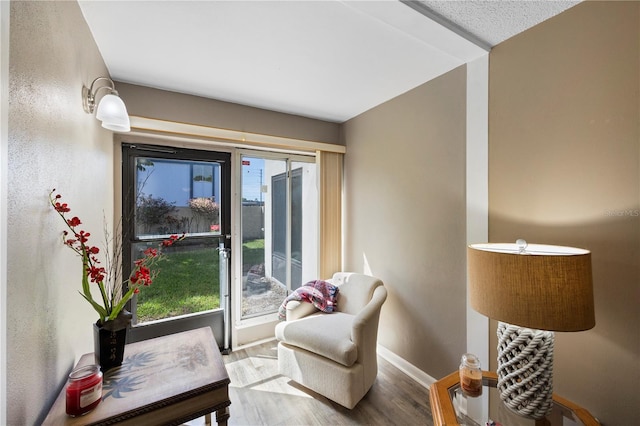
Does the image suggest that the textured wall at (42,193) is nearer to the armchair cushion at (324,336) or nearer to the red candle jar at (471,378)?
the armchair cushion at (324,336)

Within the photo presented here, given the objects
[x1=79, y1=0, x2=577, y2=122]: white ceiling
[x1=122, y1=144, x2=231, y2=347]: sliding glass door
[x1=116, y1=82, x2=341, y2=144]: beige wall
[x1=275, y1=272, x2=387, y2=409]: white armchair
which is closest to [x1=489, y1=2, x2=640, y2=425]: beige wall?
[x1=79, y1=0, x2=577, y2=122]: white ceiling

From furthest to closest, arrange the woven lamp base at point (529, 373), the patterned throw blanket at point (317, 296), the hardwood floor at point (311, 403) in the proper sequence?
1. the patterned throw blanket at point (317, 296)
2. the hardwood floor at point (311, 403)
3. the woven lamp base at point (529, 373)

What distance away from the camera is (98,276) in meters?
1.09

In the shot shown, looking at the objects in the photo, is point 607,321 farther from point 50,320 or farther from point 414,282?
point 50,320

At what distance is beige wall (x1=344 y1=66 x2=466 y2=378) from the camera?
188 centimetres

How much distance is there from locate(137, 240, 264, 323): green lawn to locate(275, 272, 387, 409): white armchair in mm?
886

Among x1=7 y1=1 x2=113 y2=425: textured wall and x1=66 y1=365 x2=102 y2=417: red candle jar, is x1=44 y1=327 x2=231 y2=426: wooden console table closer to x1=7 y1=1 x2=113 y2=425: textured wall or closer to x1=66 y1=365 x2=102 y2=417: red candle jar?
x1=66 y1=365 x2=102 y2=417: red candle jar

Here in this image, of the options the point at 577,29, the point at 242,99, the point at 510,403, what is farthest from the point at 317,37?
the point at 510,403

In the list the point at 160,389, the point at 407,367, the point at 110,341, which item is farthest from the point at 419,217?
the point at 110,341

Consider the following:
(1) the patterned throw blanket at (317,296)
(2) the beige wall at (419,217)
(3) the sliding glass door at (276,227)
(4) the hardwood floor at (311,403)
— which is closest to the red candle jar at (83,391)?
(4) the hardwood floor at (311,403)

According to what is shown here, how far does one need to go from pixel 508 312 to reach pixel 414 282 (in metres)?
1.15

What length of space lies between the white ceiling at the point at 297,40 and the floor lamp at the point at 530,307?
→ 1.22 meters

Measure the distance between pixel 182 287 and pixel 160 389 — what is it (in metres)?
1.53

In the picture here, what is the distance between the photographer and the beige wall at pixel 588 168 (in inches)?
45.2
